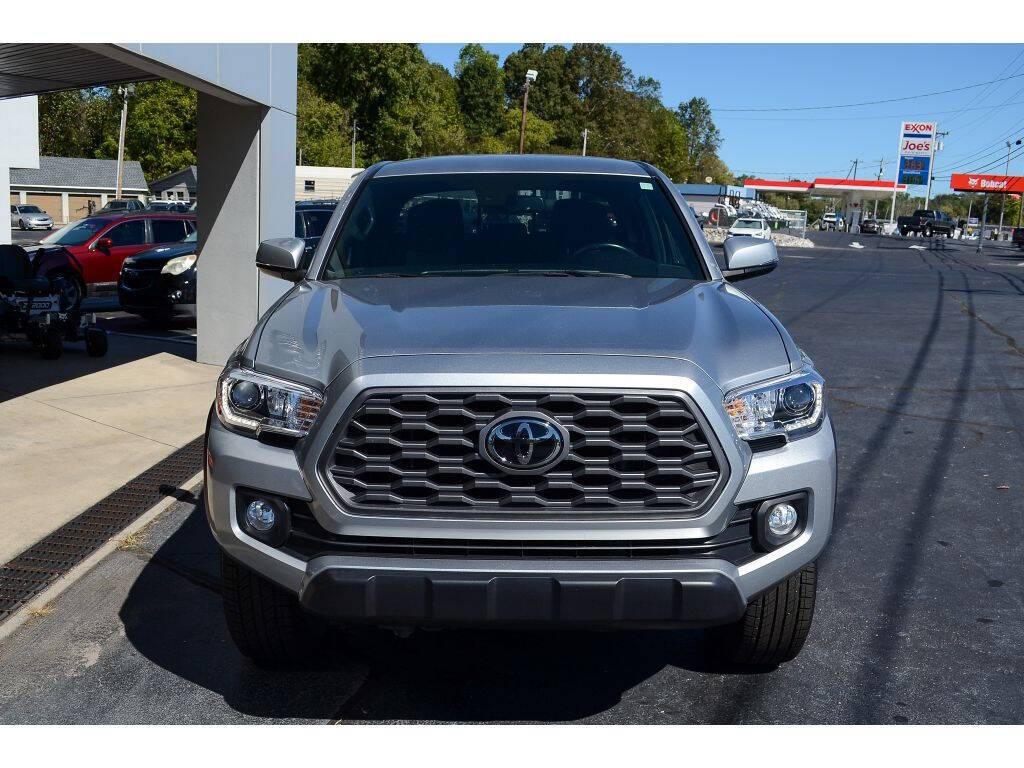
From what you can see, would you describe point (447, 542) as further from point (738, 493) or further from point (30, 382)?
point (30, 382)

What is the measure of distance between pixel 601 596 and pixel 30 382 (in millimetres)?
8044

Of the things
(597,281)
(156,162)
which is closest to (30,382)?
(597,281)

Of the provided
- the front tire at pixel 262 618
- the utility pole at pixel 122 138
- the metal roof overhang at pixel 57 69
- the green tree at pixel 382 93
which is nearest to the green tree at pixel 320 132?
the green tree at pixel 382 93

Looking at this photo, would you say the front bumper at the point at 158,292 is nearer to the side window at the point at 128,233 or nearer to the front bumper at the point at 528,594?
the side window at the point at 128,233

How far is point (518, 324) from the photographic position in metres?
Result: 3.35

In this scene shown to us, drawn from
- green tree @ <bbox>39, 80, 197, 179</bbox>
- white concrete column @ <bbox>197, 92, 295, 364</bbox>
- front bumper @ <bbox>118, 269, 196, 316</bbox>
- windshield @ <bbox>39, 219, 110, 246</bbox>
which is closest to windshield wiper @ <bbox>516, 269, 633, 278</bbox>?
white concrete column @ <bbox>197, 92, 295, 364</bbox>

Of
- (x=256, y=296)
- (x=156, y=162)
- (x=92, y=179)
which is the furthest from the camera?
(x=156, y=162)

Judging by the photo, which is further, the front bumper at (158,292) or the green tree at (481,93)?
the green tree at (481,93)

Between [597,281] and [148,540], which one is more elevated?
[597,281]

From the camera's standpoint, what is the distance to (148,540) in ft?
17.7

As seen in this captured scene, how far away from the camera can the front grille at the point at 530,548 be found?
3.07 meters

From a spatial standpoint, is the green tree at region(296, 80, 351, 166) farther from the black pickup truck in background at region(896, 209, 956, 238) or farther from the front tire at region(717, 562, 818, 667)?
the front tire at region(717, 562, 818, 667)

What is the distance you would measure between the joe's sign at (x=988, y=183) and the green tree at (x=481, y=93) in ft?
157

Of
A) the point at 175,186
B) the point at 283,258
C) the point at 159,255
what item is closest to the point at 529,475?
the point at 283,258
